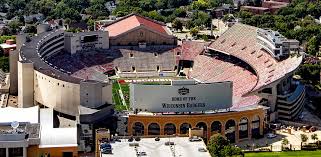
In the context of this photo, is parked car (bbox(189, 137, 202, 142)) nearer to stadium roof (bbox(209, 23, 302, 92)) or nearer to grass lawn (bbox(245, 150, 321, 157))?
grass lawn (bbox(245, 150, 321, 157))

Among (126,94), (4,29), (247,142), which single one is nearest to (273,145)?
(247,142)

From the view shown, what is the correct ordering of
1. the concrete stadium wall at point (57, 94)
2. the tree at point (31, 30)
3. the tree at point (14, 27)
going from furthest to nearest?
1. the tree at point (14, 27)
2. the tree at point (31, 30)
3. the concrete stadium wall at point (57, 94)

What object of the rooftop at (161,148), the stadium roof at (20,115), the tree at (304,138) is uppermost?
the stadium roof at (20,115)

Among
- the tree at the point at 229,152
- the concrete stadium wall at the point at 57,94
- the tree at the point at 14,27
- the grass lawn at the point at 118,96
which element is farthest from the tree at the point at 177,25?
the tree at the point at 229,152

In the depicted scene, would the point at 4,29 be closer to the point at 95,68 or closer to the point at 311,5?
the point at 95,68

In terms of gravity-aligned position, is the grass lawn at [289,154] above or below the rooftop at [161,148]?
below

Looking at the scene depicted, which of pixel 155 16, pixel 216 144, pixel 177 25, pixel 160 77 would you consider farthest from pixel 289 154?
pixel 155 16

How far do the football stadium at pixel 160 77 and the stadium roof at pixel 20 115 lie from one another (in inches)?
184

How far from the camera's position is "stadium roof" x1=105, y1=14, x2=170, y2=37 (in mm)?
115181

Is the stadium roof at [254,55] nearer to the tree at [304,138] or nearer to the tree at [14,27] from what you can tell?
the tree at [304,138]

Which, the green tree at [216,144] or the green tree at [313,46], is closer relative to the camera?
the green tree at [216,144]

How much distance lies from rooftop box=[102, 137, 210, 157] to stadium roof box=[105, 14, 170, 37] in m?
53.3

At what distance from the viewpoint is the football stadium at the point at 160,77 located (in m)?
75.3

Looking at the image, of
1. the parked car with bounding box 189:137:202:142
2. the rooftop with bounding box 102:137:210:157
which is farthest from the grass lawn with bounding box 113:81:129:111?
the parked car with bounding box 189:137:202:142
